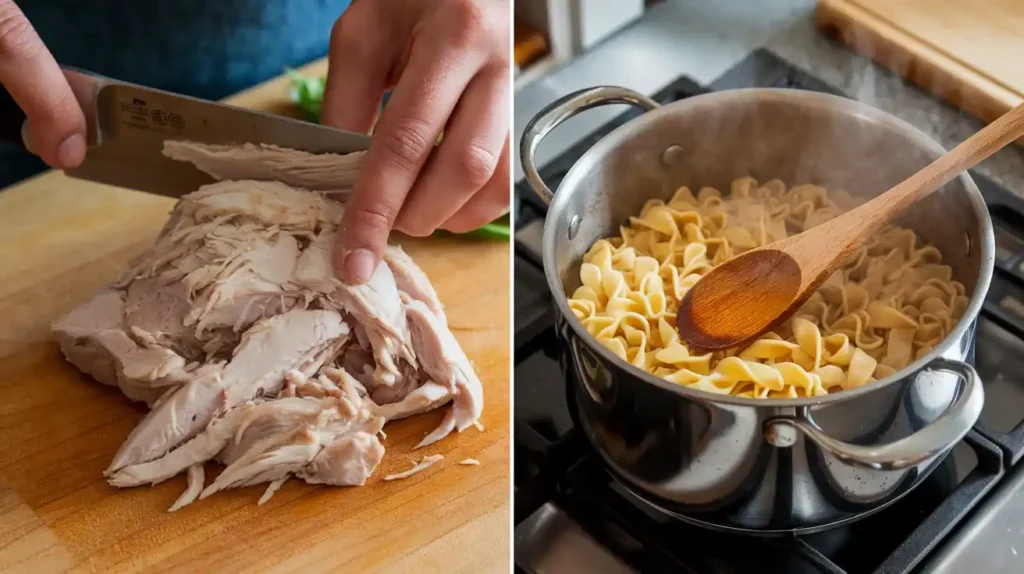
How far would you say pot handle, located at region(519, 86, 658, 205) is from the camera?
996mm

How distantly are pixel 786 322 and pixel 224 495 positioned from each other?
586mm

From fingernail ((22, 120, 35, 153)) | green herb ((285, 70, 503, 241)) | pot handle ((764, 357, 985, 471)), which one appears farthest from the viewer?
green herb ((285, 70, 503, 241))

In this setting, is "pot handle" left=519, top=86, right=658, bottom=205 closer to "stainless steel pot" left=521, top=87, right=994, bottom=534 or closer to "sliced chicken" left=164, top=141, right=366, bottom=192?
"stainless steel pot" left=521, top=87, right=994, bottom=534

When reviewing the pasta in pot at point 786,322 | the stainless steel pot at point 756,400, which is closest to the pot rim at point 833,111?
the stainless steel pot at point 756,400

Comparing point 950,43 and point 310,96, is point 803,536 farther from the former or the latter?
point 310,96

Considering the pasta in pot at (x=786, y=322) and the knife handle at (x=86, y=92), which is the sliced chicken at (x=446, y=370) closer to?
the pasta in pot at (x=786, y=322)

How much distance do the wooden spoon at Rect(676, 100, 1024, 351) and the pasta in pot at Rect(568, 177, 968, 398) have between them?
0.08ft

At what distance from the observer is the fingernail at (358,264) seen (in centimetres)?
98

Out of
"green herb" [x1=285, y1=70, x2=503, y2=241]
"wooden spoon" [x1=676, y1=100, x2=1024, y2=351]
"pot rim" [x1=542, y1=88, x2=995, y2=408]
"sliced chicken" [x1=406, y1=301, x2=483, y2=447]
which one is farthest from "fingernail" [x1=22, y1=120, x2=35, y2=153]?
"wooden spoon" [x1=676, y1=100, x2=1024, y2=351]

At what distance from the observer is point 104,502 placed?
963 millimetres

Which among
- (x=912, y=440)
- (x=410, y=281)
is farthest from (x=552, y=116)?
(x=912, y=440)

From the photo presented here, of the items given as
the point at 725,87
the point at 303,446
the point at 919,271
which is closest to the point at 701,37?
the point at 725,87

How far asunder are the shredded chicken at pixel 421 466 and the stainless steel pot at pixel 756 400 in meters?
0.14

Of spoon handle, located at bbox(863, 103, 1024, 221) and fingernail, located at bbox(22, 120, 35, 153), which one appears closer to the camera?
spoon handle, located at bbox(863, 103, 1024, 221)
